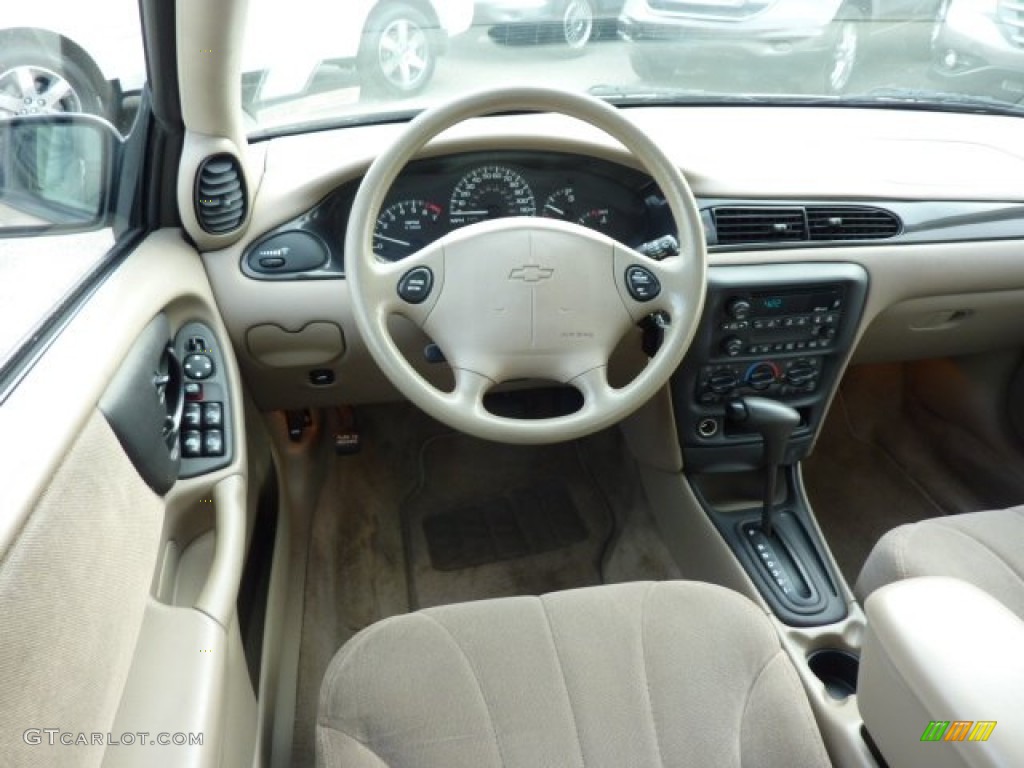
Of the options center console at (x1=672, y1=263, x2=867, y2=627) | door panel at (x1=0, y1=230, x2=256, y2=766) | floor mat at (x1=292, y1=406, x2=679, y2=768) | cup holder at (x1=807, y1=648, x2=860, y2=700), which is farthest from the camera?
floor mat at (x1=292, y1=406, x2=679, y2=768)

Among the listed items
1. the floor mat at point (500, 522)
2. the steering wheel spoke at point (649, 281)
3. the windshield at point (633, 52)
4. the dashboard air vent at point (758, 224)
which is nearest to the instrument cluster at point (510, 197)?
the dashboard air vent at point (758, 224)

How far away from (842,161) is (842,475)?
0.94m

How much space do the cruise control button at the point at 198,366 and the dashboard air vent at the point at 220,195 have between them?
243mm

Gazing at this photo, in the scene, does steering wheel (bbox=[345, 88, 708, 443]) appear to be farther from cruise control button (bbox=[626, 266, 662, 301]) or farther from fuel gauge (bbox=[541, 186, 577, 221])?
fuel gauge (bbox=[541, 186, 577, 221])

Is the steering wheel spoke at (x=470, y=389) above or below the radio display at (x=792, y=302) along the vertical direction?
below

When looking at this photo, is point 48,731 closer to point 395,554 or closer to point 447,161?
point 447,161

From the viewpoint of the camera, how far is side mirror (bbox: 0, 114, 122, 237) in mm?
1158

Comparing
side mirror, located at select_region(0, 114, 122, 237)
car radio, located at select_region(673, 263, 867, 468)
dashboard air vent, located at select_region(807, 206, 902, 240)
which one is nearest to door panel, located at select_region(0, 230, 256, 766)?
side mirror, located at select_region(0, 114, 122, 237)

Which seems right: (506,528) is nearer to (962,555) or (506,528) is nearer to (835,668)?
(835,668)

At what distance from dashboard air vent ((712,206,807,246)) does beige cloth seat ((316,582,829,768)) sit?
0.72 meters

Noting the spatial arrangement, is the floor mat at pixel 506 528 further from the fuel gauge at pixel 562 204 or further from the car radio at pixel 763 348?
the fuel gauge at pixel 562 204

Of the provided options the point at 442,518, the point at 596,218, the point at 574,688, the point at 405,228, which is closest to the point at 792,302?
the point at 596,218

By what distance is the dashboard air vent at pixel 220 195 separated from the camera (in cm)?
136

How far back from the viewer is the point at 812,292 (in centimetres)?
160
